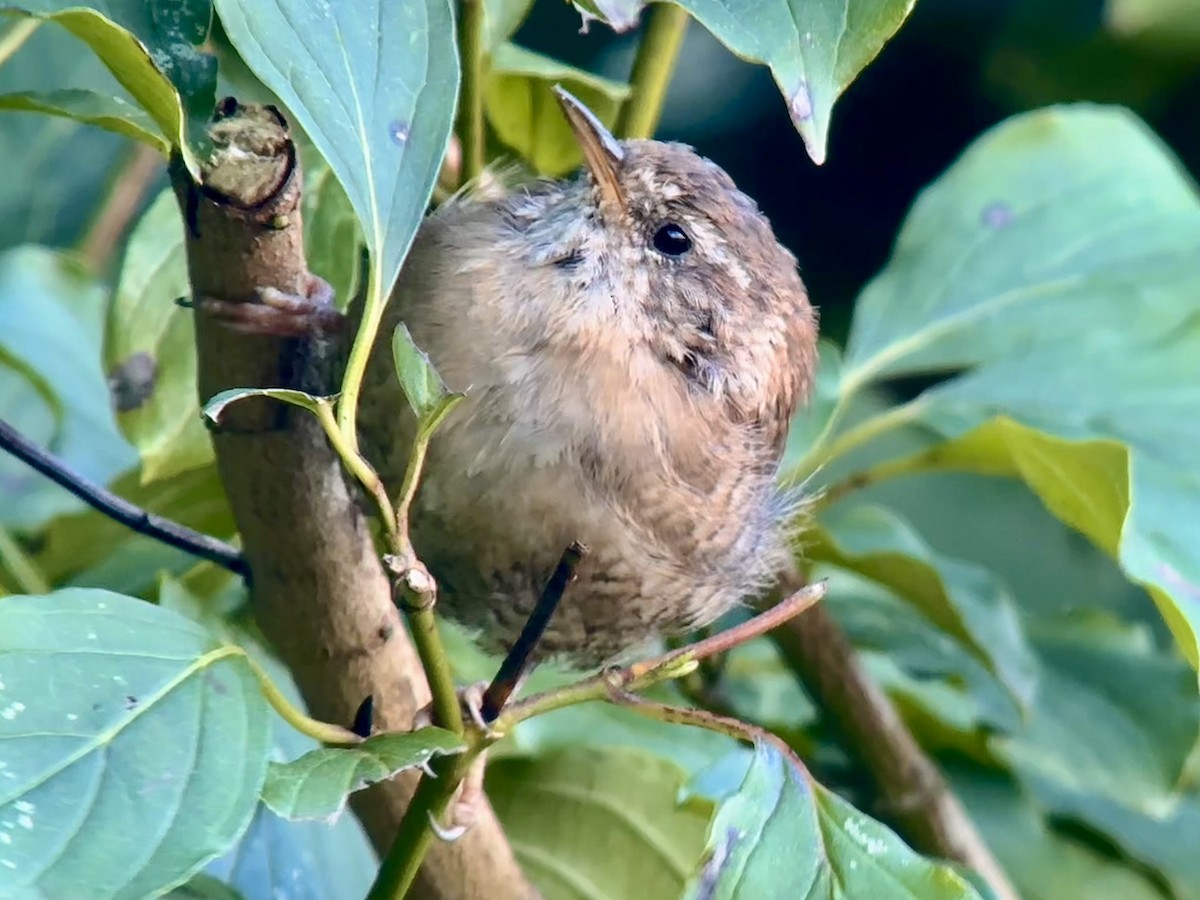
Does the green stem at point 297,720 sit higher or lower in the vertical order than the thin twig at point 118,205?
higher

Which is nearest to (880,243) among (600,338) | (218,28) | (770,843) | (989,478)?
(989,478)

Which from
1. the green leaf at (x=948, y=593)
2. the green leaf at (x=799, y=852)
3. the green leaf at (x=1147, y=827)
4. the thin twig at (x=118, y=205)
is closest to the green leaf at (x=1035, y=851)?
the green leaf at (x=1147, y=827)

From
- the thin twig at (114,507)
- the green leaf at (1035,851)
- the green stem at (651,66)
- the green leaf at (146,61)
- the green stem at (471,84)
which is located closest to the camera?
the green leaf at (146,61)

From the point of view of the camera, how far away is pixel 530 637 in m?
0.81

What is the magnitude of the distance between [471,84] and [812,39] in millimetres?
433

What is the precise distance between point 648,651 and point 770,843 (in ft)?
2.61

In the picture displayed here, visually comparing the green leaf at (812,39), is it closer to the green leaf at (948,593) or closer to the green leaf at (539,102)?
the green leaf at (539,102)

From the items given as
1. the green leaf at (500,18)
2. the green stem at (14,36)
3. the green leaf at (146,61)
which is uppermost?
the green leaf at (146,61)

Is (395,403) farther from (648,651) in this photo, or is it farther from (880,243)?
(880,243)

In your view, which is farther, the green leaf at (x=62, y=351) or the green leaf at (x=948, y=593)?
the green leaf at (x=62, y=351)

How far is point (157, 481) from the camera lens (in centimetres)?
143

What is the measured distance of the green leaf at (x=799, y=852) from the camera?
2.77 ft

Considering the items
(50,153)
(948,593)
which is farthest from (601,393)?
(50,153)

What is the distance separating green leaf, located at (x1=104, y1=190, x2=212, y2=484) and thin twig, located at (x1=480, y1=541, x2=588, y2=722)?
1.88 feet
